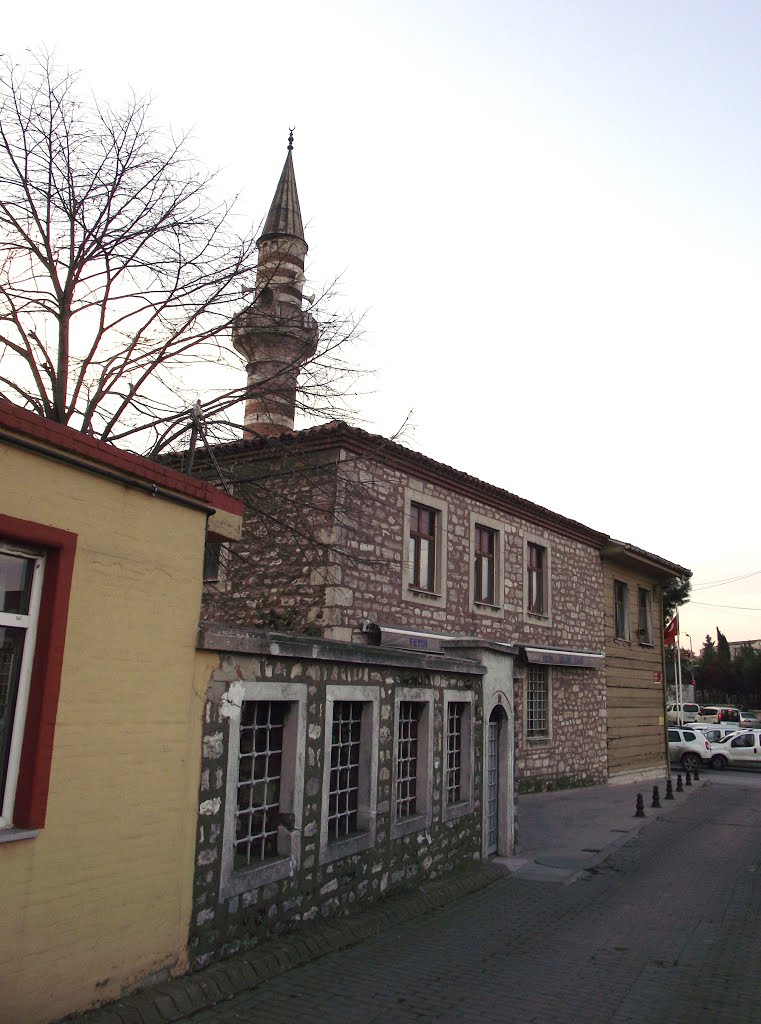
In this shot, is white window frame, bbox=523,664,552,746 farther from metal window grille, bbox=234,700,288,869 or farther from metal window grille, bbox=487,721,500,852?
metal window grille, bbox=234,700,288,869

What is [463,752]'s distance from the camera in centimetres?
995

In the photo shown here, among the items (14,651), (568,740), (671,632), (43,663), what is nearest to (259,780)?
(43,663)

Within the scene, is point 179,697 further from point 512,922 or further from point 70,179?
point 70,179

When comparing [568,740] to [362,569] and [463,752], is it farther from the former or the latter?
[463,752]

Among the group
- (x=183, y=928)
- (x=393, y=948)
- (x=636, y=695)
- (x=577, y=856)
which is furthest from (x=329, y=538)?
(x=636, y=695)

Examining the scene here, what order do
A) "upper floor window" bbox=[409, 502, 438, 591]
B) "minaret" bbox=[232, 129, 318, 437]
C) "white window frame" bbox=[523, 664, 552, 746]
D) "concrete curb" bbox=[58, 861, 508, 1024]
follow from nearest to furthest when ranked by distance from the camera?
"concrete curb" bbox=[58, 861, 508, 1024]
"minaret" bbox=[232, 129, 318, 437]
"upper floor window" bbox=[409, 502, 438, 591]
"white window frame" bbox=[523, 664, 552, 746]

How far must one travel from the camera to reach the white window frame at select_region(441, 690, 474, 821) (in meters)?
9.32

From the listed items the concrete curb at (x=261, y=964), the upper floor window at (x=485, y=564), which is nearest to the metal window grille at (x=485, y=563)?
the upper floor window at (x=485, y=564)

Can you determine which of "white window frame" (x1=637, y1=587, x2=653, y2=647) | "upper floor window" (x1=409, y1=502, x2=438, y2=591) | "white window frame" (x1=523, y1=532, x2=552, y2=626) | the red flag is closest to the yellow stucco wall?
"upper floor window" (x1=409, y1=502, x2=438, y2=591)

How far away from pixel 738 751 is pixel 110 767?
27724 mm

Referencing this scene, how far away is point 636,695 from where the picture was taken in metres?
23.0

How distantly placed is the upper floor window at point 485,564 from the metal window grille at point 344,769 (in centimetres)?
880

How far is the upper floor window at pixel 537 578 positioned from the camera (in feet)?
61.0

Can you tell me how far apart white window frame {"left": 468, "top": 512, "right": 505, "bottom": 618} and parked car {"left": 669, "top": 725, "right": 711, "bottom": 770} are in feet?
48.5
